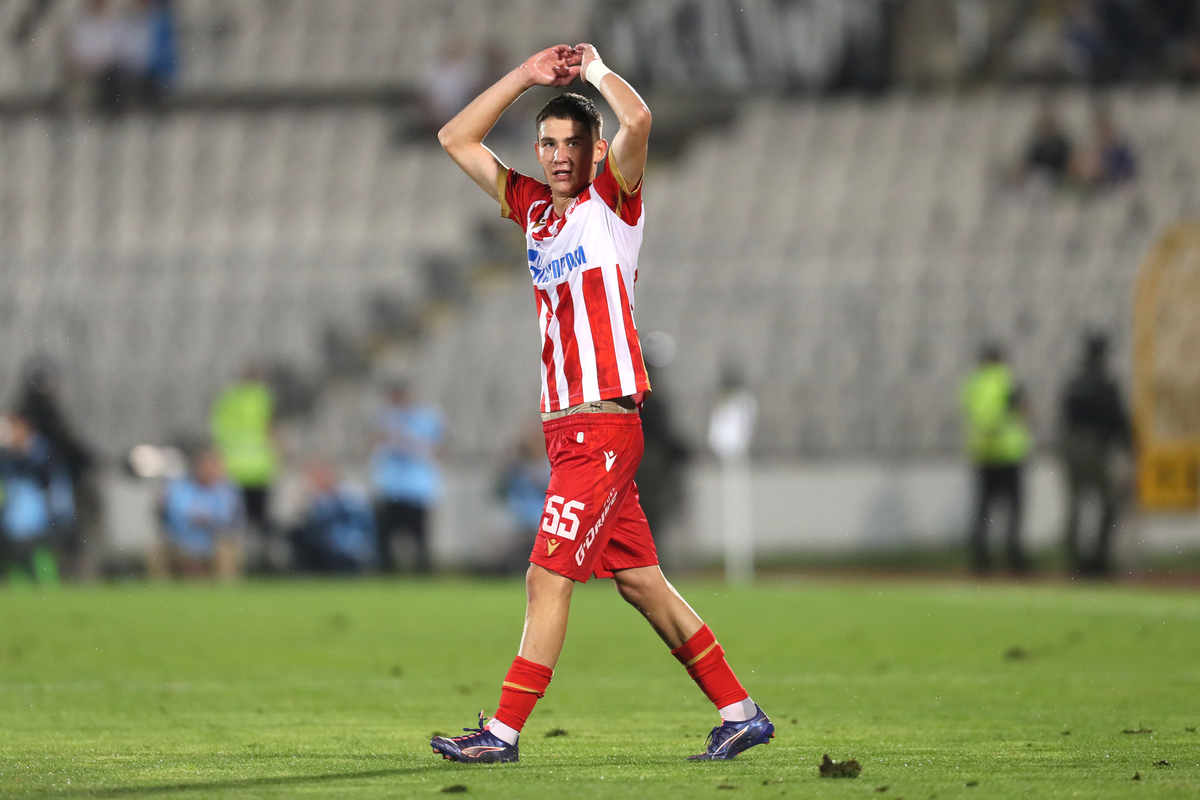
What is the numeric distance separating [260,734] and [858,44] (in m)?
18.5

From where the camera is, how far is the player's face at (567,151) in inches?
200

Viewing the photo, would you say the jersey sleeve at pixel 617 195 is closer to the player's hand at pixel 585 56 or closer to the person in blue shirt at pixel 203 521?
the player's hand at pixel 585 56

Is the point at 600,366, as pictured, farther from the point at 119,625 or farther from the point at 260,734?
the point at 119,625

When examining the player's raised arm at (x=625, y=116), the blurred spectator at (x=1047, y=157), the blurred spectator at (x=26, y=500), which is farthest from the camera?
the blurred spectator at (x=1047, y=157)

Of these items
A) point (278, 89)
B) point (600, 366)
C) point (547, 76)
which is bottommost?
point (600, 366)

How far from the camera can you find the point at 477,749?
5016mm

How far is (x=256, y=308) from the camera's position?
19672 mm

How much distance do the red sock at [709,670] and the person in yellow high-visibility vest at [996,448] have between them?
10809 millimetres

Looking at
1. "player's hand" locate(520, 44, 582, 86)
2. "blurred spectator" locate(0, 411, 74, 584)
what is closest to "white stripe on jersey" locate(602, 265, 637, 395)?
"player's hand" locate(520, 44, 582, 86)

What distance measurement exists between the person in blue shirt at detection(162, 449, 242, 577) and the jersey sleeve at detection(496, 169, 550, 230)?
Result: 1204 centimetres

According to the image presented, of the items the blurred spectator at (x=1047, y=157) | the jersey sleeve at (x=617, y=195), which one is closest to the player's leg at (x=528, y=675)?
the jersey sleeve at (x=617, y=195)

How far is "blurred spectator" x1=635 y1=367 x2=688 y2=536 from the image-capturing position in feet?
55.2

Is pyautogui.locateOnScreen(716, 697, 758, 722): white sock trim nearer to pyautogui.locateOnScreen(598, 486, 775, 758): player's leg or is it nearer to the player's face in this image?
pyautogui.locateOnScreen(598, 486, 775, 758): player's leg

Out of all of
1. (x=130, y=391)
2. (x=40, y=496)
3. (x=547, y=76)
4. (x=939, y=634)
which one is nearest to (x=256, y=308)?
(x=130, y=391)
